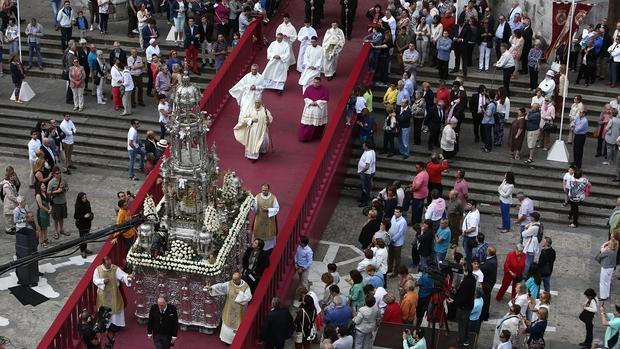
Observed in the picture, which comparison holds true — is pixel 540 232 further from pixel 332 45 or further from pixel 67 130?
pixel 67 130

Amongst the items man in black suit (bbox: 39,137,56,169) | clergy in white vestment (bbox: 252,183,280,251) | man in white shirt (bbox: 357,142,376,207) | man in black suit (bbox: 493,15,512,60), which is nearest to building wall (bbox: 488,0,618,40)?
man in black suit (bbox: 493,15,512,60)

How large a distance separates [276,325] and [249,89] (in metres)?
7.97

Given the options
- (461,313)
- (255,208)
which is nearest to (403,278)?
(461,313)

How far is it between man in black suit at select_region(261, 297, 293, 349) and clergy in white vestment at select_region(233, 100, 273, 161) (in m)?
6.68

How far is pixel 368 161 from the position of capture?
33.7 metres

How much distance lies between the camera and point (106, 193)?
35.1 meters

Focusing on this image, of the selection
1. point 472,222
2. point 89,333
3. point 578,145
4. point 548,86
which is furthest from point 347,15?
point 89,333

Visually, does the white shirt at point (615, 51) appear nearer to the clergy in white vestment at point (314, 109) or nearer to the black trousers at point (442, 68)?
the black trousers at point (442, 68)

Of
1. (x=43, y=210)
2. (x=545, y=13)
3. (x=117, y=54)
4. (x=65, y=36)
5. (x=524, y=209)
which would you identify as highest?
(x=545, y=13)

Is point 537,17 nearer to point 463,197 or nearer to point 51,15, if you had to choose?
point 463,197

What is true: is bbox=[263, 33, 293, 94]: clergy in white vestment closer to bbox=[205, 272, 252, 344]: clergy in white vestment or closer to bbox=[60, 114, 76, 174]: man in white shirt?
bbox=[60, 114, 76, 174]: man in white shirt

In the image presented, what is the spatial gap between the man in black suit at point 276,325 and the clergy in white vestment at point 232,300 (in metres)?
0.55

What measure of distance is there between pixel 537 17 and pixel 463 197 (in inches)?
343

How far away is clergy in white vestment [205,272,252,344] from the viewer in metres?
27.4
